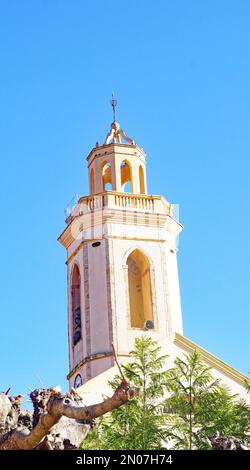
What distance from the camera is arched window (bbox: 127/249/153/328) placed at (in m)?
40.7

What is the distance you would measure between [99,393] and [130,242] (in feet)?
30.6

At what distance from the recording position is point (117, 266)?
39.9 m

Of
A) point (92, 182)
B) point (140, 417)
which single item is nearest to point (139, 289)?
point (92, 182)

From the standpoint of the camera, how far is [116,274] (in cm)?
3975

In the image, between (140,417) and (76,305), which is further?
(76,305)

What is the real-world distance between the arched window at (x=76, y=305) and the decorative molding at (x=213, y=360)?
4825mm

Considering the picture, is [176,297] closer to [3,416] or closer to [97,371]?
[97,371]

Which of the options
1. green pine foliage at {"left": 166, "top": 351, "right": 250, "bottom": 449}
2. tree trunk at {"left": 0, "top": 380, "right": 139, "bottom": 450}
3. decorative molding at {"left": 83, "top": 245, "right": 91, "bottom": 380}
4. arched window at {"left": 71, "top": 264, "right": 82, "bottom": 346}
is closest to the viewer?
tree trunk at {"left": 0, "top": 380, "right": 139, "bottom": 450}

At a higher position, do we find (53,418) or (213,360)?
(213,360)

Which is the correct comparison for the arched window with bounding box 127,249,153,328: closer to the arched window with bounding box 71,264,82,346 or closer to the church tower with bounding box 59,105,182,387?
the church tower with bounding box 59,105,182,387

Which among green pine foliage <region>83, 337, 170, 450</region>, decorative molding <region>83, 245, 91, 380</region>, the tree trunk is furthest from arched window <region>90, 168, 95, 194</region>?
the tree trunk

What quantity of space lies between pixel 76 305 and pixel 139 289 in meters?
2.77

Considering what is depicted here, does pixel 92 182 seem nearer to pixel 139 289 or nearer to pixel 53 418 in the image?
pixel 139 289
